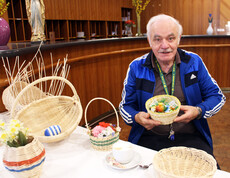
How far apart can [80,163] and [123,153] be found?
0.20 meters

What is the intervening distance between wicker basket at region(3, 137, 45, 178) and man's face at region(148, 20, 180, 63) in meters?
1.09

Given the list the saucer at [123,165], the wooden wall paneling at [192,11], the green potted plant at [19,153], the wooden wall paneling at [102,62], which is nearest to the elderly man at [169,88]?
the saucer at [123,165]

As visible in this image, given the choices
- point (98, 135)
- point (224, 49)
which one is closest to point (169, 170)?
point (98, 135)

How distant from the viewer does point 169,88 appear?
164 centimetres

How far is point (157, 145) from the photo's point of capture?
1.53 meters

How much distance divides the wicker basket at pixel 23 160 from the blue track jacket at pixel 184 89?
0.83 m

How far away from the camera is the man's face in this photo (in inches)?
62.5

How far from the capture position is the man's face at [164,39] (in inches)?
62.5

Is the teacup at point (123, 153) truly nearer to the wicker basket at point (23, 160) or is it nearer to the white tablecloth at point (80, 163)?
the white tablecloth at point (80, 163)

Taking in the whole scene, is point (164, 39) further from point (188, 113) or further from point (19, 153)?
point (19, 153)

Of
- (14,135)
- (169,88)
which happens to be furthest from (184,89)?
(14,135)

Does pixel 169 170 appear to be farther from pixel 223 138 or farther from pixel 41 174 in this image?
pixel 223 138

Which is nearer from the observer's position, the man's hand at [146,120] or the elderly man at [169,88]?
the man's hand at [146,120]

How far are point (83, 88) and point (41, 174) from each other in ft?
6.95
